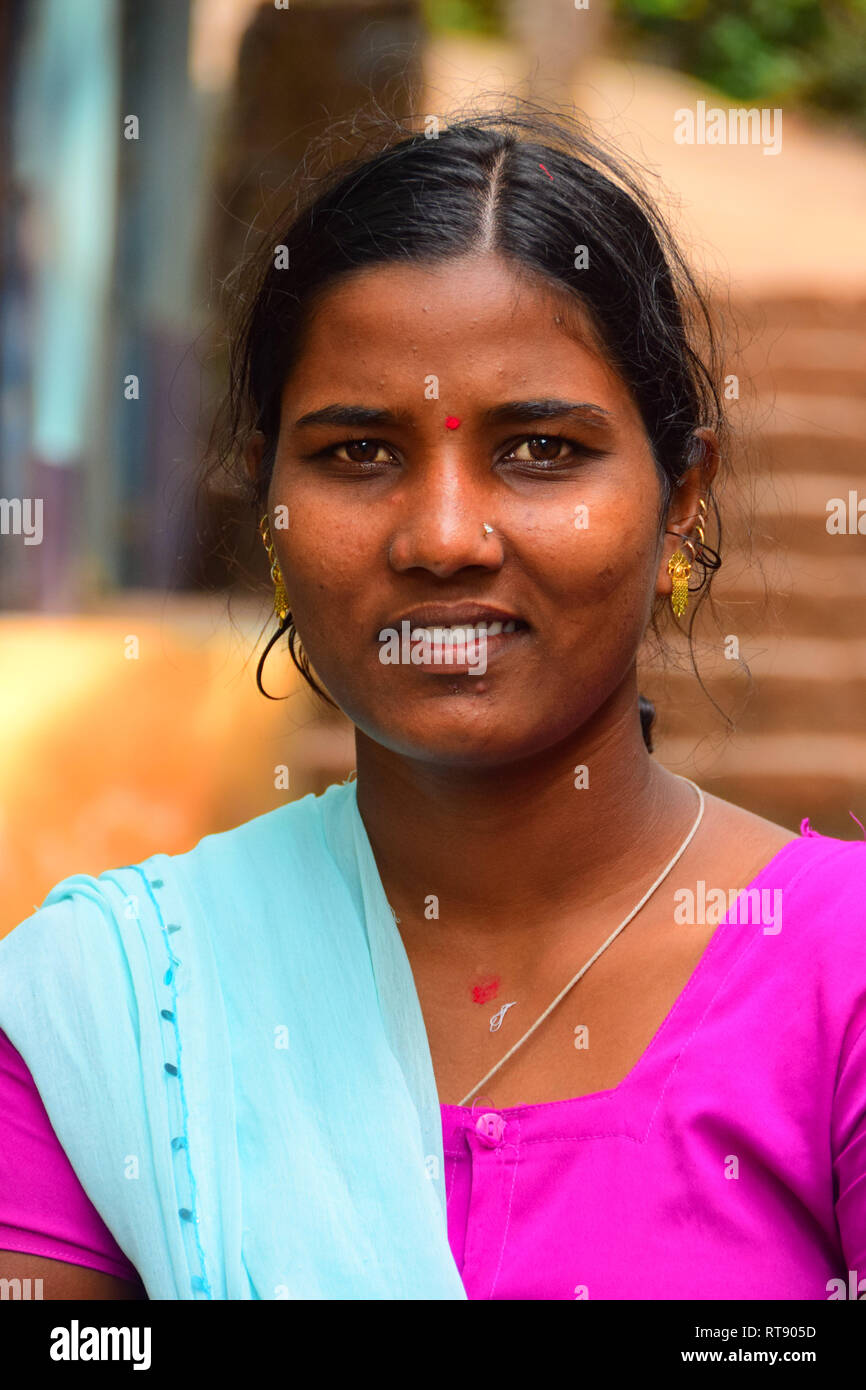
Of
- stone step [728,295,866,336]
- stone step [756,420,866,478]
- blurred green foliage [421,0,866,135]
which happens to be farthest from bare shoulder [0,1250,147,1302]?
blurred green foliage [421,0,866,135]

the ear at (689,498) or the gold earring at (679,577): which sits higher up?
the ear at (689,498)

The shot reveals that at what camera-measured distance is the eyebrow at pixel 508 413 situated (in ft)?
5.45

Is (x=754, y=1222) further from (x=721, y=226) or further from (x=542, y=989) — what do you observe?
(x=721, y=226)

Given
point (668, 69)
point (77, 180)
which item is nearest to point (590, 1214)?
point (77, 180)

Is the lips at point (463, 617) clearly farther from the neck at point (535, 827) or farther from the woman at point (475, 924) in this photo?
the neck at point (535, 827)

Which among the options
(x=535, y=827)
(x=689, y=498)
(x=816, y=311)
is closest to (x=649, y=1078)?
(x=535, y=827)

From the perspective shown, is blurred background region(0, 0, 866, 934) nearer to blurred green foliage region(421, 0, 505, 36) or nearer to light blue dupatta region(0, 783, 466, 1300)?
blurred green foliage region(421, 0, 505, 36)

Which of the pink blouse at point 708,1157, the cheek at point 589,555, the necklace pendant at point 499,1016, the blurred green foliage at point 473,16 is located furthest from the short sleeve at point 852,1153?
the blurred green foliage at point 473,16

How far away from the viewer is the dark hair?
5.74ft

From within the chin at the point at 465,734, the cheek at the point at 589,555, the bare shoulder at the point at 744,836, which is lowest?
the bare shoulder at the point at 744,836

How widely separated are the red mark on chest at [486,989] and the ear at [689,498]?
0.51 metres

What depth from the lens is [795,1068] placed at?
1585 mm

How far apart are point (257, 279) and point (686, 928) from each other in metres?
1.03

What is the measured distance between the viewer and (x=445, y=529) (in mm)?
1610
